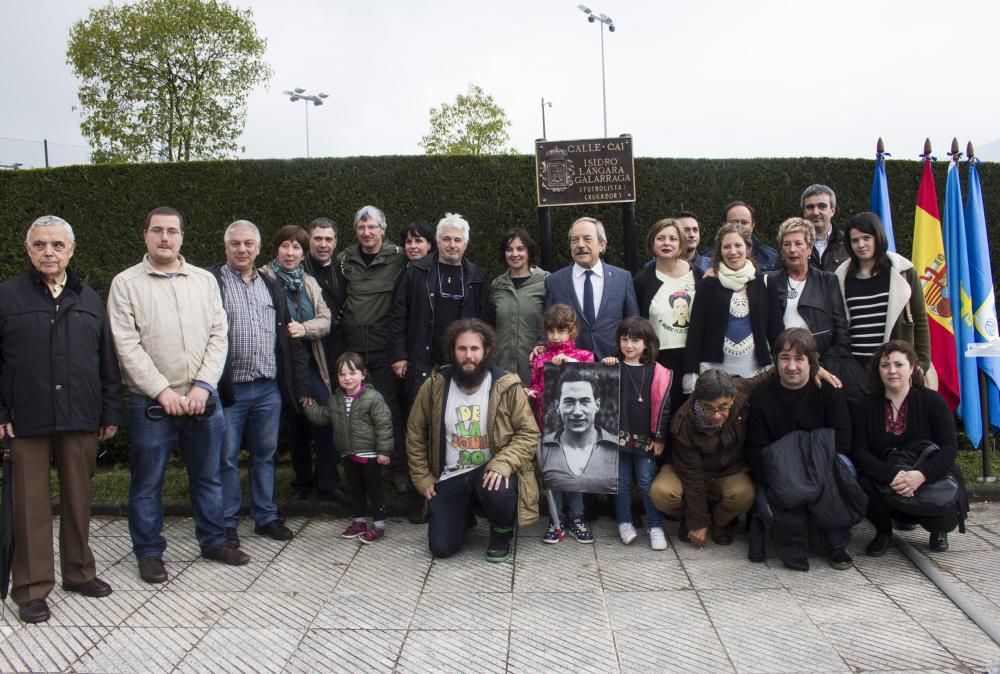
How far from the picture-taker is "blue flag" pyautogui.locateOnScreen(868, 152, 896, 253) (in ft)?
21.1

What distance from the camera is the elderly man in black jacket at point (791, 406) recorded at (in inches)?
176

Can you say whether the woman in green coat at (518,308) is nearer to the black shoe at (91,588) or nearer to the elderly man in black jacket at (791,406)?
the elderly man in black jacket at (791,406)

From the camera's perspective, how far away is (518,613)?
379cm

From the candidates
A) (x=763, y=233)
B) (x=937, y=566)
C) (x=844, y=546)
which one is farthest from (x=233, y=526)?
(x=763, y=233)

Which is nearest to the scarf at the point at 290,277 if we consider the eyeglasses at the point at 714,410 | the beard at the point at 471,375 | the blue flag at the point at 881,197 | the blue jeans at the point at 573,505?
the beard at the point at 471,375

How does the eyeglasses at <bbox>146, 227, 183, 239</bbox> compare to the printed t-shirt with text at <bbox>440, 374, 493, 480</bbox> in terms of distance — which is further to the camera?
the printed t-shirt with text at <bbox>440, 374, 493, 480</bbox>

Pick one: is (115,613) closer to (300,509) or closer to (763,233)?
(300,509)

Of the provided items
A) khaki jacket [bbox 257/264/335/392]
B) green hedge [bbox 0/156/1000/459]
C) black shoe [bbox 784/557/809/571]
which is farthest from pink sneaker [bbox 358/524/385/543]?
green hedge [bbox 0/156/1000/459]

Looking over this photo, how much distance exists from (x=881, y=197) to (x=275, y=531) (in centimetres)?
551

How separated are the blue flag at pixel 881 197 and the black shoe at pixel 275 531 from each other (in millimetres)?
5314

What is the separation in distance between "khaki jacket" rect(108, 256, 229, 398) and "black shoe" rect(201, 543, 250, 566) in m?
0.99

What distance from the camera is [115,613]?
3.80 meters

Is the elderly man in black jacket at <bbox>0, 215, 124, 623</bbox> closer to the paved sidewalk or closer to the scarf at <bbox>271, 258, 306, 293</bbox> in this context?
the paved sidewalk

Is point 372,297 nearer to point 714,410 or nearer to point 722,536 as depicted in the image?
point 714,410
